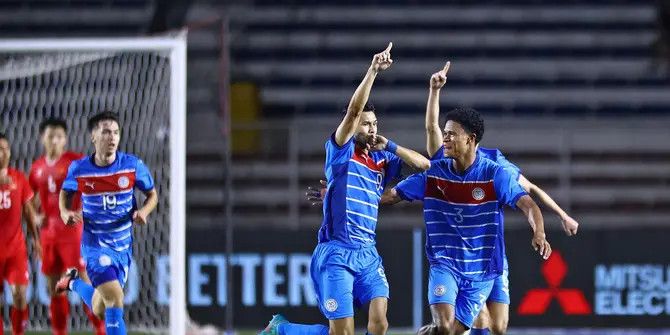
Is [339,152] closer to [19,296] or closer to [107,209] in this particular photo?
[107,209]

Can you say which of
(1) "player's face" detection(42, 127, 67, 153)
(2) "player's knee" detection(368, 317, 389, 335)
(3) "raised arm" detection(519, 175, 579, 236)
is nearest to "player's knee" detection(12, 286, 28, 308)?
(1) "player's face" detection(42, 127, 67, 153)

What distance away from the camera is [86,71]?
41.7ft

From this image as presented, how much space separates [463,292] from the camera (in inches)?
300

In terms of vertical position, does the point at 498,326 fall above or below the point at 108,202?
below

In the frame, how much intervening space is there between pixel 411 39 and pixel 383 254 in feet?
12.7

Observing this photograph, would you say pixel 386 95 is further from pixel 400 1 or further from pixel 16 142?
pixel 16 142

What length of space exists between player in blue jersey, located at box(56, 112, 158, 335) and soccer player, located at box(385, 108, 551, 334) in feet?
6.48

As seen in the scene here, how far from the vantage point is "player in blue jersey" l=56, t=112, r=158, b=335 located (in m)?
8.77

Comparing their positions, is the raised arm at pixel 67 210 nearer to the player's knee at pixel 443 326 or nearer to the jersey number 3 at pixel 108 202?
the jersey number 3 at pixel 108 202

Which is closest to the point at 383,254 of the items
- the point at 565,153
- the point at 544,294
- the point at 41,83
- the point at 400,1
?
Result: the point at 544,294

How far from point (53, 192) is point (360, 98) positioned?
146 inches

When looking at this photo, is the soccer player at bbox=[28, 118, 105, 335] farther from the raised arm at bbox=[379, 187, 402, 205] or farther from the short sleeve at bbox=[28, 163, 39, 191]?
the raised arm at bbox=[379, 187, 402, 205]

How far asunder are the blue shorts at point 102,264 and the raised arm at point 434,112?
7.33 ft

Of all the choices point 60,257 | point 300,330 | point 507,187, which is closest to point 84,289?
point 60,257
